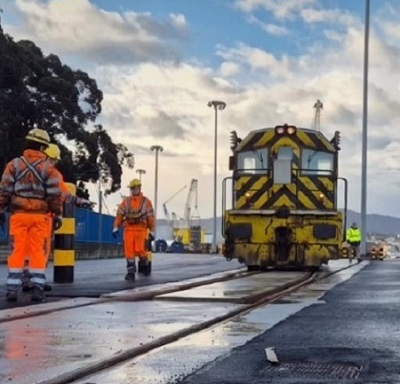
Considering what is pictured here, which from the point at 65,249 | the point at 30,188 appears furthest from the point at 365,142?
the point at 30,188

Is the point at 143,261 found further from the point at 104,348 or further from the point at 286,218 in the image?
the point at 104,348

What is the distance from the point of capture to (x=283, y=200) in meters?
20.0

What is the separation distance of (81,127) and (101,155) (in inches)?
99.3

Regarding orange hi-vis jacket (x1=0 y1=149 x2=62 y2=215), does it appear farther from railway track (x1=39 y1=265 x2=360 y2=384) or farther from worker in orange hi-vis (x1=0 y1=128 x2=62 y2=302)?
railway track (x1=39 y1=265 x2=360 y2=384)

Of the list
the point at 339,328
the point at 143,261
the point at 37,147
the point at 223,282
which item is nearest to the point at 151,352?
the point at 339,328

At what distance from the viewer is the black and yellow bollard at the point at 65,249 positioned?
1351 cm

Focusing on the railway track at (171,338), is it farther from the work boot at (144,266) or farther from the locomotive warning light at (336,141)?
the locomotive warning light at (336,141)

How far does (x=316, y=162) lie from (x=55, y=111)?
31105 millimetres

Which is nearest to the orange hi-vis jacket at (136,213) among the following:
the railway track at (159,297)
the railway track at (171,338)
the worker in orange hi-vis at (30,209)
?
the railway track at (159,297)

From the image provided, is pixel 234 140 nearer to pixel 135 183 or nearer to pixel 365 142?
pixel 135 183

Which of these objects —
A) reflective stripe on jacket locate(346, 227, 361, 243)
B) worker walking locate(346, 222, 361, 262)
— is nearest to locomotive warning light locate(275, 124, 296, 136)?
worker walking locate(346, 222, 361, 262)

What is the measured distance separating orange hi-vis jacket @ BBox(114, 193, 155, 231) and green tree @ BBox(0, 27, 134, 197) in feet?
94.8

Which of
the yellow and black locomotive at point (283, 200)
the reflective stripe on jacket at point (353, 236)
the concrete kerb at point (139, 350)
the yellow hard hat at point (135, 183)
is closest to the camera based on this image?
the concrete kerb at point (139, 350)

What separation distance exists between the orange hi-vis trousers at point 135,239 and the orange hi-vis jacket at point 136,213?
0.16 feet
